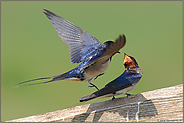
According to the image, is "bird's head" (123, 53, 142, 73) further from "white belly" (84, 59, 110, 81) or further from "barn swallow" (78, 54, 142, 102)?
"white belly" (84, 59, 110, 81)

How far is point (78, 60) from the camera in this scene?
7.90ft

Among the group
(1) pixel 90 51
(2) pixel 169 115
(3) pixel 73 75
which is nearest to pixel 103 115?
(2) pixel 169 115

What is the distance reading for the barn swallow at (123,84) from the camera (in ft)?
4.83

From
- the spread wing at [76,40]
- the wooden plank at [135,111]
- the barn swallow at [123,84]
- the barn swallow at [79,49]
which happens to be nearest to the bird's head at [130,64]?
the barn swallow at [123,84]

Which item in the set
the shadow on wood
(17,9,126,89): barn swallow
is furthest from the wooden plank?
(17,9,126,89): barn swallow

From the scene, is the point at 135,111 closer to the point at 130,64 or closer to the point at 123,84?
the point at 123,84

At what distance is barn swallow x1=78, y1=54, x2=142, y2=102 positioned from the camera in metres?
1.47

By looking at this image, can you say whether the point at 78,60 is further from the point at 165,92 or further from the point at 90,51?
the point at 165,92

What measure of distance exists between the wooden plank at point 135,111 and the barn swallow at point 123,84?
0.09m

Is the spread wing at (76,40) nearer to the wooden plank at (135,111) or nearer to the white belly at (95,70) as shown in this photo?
the white belly at (95,70)

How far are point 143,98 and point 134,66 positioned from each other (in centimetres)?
51

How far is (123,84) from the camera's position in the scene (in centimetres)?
166

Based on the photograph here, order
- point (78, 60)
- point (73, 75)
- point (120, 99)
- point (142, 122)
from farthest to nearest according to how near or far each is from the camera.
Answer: point (78, 60), point (73, 75), point (120, 99), point (142, 122)

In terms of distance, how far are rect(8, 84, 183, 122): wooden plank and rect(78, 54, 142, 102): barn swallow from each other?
0.09 m
